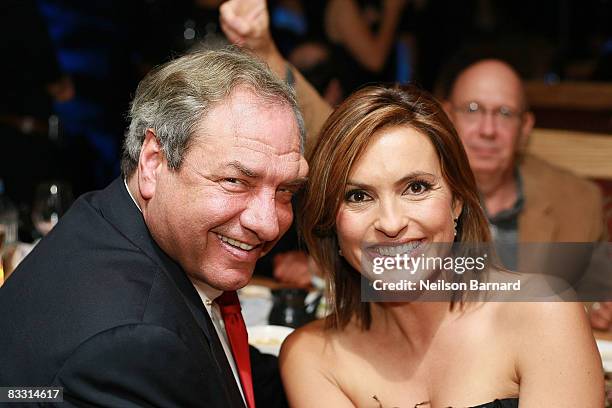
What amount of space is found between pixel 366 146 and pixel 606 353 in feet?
2.83

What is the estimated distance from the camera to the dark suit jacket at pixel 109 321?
1548 mm

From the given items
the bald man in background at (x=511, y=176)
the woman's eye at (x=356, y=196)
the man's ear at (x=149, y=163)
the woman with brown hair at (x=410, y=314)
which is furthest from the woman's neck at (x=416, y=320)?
the bald man in background at (x=511, y=176)

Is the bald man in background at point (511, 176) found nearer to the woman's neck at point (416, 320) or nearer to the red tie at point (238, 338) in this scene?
the woman's neck at point (416, 320)

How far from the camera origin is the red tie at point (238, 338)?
6.62 feet

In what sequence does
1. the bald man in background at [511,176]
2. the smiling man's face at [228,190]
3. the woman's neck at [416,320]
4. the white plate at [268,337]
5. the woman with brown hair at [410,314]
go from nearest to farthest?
the smiling man's face at [228,190] < the woman with brown hair at [410,314] < the woman's neck at [416,320] < the white plate at [268,337] < the bald man in background at [511,176]

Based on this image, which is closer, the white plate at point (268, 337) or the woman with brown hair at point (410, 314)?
the woman with brown hair at point (410, 314)

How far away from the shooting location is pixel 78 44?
568 cm

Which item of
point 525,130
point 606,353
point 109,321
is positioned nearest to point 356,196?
point 109,321

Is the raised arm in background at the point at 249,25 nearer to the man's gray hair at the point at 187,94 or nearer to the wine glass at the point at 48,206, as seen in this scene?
the man's gray hair at the point at 187,94

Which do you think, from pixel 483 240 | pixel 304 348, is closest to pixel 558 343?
pixel 483 240

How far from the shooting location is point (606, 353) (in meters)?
2.28

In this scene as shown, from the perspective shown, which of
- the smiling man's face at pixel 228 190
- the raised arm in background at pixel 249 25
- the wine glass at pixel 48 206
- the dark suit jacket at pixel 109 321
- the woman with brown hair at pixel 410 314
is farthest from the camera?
the wine glass at pixel 48 206
